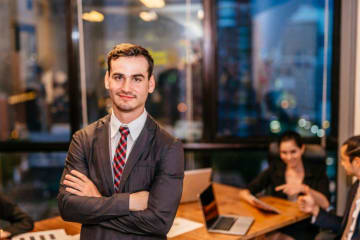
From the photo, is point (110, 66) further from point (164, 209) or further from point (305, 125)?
point (305, 125)

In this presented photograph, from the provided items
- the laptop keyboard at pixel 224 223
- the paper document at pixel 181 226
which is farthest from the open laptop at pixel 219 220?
the paper document at pixel 181 226

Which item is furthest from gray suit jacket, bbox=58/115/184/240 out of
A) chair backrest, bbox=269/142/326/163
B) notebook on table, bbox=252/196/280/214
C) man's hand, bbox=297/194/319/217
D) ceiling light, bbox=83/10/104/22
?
ceiling light, bbox=83/10/104/22

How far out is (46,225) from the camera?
257cm

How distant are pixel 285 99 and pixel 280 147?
1652 millimetres

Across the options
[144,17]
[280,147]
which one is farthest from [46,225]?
[144,17]

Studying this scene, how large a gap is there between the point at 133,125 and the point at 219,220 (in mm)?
1104

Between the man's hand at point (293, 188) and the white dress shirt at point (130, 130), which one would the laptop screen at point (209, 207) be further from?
the white dress shirt at point (130, 130)

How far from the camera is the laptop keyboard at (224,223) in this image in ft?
8.10

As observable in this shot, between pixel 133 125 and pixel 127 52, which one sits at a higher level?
pixel 127 52

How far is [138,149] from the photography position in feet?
5.74

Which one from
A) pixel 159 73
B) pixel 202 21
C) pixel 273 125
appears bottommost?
pixel 273 125

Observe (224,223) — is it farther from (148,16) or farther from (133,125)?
(148,16)

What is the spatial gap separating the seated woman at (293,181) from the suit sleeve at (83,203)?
4.70 ft

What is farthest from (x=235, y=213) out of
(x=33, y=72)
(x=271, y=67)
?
(x=33, y=72)
